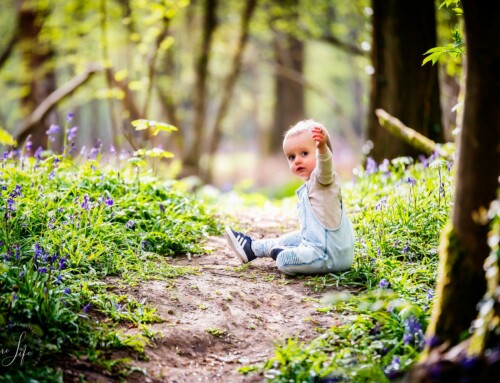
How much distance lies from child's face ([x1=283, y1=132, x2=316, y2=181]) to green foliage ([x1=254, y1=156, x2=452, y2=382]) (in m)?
0.79

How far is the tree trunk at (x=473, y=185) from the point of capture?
2.44 meters

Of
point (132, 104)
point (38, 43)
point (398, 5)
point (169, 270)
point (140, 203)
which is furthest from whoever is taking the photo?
point (38, 43)

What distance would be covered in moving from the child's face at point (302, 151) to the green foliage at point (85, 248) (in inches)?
46.8

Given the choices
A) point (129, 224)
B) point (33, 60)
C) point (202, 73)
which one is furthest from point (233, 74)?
point (129, 224)

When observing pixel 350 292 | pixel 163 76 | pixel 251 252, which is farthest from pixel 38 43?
pixel 350 292

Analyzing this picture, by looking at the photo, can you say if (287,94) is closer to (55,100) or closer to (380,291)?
(55,100)

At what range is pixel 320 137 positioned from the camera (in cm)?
375

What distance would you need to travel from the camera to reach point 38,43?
1349cm

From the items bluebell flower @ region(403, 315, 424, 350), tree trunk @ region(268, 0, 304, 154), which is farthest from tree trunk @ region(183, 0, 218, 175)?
bluebell flower @ region(403, 315, 424, 350)

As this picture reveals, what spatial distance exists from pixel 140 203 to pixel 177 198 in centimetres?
61

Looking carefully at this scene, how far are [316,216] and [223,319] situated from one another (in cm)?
110

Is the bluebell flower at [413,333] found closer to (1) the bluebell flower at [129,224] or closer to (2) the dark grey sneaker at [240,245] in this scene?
(2) the dark grey sneaker at [240,245]

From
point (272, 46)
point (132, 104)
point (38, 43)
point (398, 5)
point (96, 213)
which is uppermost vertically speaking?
point (272, 46)

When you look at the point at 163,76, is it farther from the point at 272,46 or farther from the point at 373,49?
the point at 373,49
